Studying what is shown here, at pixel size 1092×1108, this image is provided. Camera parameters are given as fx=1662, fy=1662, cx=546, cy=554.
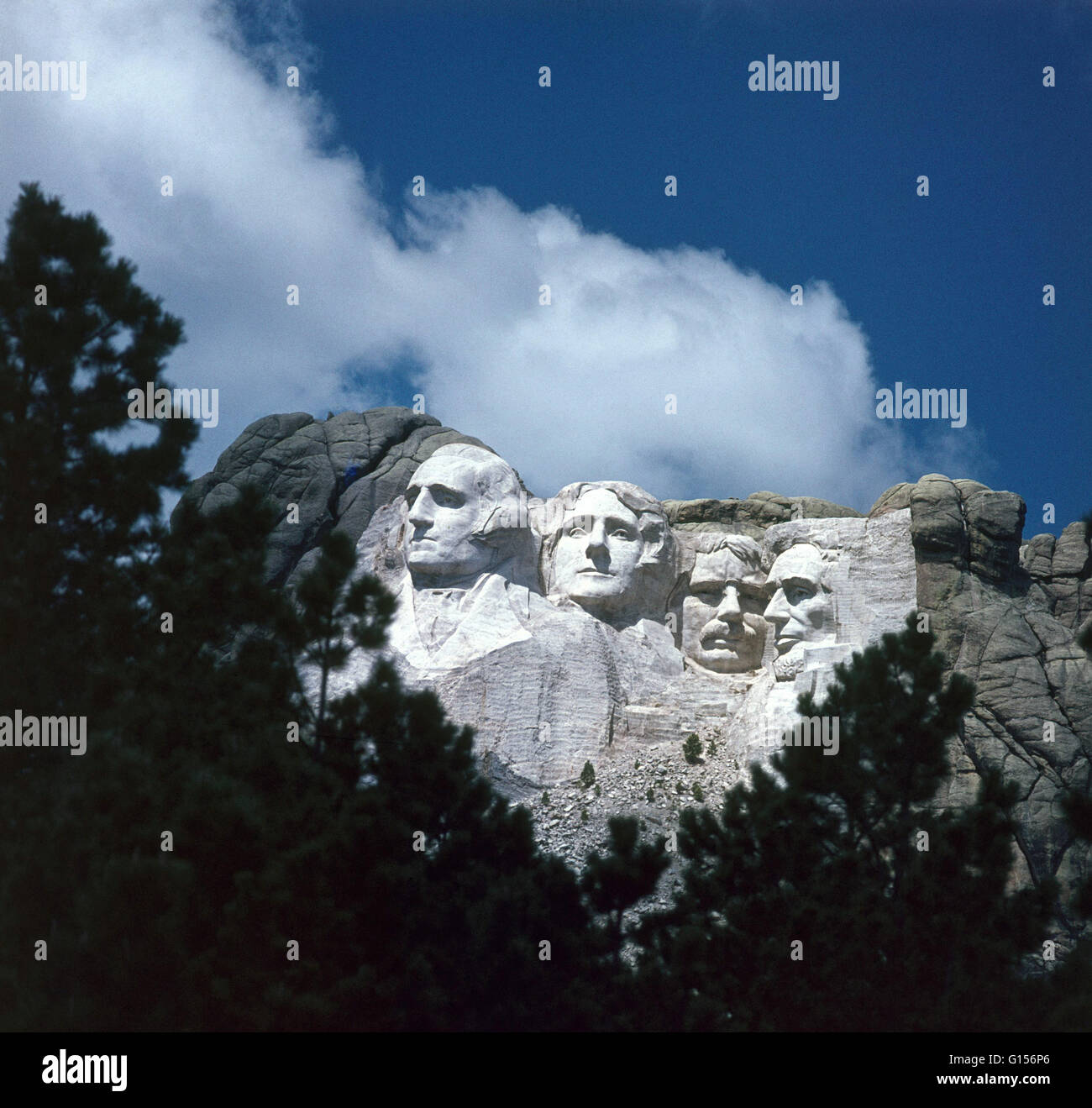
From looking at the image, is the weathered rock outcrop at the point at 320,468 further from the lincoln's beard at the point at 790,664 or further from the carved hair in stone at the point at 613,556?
the lincoln's beard at the point at 790,664

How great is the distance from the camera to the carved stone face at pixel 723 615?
19.2m

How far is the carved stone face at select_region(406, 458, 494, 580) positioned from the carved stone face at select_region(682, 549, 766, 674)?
2482 mm

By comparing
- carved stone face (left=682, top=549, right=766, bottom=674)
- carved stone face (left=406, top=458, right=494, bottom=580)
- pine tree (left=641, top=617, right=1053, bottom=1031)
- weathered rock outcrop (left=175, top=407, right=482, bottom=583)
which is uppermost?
weathered rock outcrop (left=175, top=407, right=482, bottom=583)

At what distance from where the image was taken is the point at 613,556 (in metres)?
19.1

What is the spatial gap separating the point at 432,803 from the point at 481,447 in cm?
744

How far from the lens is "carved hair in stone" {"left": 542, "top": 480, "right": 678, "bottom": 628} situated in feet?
62.4

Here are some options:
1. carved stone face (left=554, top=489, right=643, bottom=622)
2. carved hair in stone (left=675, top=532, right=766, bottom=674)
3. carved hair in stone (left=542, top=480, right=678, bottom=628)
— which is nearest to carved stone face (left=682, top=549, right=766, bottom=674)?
carved hair in stone (left=675, top=532, right=766, bottom=674)

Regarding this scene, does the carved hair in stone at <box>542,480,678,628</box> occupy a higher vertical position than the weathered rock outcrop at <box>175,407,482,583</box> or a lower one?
lower

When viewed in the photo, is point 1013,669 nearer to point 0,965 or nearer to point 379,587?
point 379,587

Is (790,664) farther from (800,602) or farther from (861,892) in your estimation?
(861,892)

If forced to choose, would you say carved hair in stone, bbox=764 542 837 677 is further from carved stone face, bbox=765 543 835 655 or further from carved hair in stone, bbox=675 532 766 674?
carved hair in stone, bbox=675 532 766 674

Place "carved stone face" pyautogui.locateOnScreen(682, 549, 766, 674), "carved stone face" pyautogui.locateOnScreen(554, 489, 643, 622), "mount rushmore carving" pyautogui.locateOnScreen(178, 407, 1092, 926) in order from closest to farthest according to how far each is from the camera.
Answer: "mount rushmore carving" pyautogui.locateOnScreen(178, 407, 1092, 926), "carved stone face" pyautogui.locateOnScreen(554, 489, 643, 622), "carved stone face" pyautogui.locateOnScreen(682, 549, 766, 674)

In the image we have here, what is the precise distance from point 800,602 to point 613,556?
7.18 ft

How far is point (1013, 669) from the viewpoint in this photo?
61.0ft
